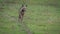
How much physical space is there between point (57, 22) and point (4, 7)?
4222mm

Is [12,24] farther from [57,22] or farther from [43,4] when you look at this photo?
[43,4]

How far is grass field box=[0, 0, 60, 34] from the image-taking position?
465 inches

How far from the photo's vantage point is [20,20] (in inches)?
502

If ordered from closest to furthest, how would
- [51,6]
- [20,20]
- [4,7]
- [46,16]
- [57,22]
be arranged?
1. [20,20]
2. [57,22]
3. [46,16]
4. [4,7]
5. [51,6]

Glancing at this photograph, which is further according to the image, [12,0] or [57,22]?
[12,0]

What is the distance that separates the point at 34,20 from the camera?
1346 centimetres

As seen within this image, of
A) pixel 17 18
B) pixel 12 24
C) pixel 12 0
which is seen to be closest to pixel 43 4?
pixel 12 0

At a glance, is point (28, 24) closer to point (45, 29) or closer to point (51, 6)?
point (45, 29)

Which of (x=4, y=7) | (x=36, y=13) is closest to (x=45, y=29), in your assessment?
(x=36, y=13)

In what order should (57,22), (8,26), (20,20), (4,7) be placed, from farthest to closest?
(4,7) → (57,22) → (20,20) → (8,26)

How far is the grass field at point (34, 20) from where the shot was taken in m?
11.8

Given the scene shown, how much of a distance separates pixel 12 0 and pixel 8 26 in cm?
643

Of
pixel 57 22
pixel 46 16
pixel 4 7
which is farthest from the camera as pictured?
pixel 4 7

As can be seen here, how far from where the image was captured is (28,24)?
41.5ft
